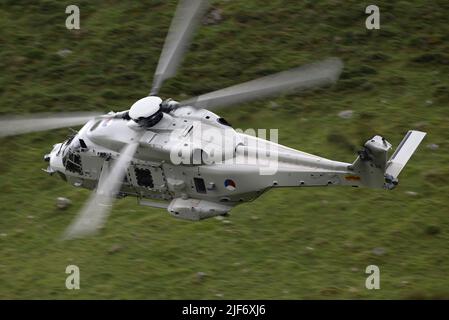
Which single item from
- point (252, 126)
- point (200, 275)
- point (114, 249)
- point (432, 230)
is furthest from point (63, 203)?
point (432, 230)

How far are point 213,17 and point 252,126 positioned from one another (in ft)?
36.4

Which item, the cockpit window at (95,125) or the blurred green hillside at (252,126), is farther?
the blurred green hillside at (252,126)

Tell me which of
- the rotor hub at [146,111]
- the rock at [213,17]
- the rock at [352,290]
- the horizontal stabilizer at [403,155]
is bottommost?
the rock at [352,290]

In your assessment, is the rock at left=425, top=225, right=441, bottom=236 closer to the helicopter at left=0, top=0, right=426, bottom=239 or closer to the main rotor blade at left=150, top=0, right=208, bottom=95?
the helicopter at left=0, top=0, right=426, bottom=239

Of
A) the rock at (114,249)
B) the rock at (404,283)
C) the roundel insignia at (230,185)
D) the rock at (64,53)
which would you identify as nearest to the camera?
the roundel insignia at (230,185)

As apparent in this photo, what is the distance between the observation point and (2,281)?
27031 mm

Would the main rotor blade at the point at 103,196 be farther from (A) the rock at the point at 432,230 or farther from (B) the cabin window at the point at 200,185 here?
(A) the rock at the point at 432,230

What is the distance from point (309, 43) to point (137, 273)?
14.6 m

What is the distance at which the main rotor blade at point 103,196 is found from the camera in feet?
70.7

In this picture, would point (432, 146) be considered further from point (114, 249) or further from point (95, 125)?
point (95, 125)

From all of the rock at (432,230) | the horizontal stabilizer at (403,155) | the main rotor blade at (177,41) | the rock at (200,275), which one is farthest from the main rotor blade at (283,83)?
the rock at (432,230)

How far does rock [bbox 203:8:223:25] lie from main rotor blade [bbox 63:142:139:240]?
46.8ft

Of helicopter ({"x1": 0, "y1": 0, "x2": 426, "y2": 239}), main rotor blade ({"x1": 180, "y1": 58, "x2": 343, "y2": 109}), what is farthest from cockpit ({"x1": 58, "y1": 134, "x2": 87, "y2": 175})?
main rotor blade ({"x1": 180, "y1": 58, "x2": 343, "y2": 109})

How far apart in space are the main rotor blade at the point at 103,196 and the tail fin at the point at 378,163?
5505 mm
